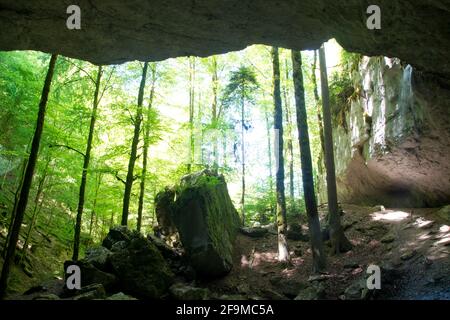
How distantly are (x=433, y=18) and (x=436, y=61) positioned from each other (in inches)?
59.8

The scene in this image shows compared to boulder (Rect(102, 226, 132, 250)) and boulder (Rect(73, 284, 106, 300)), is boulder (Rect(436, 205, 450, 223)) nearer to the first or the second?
boulder (Rect(73, 284, 106, 300))

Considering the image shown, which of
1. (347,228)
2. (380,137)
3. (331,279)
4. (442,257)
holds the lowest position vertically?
(331,279)

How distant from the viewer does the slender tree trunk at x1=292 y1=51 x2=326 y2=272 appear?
33.4 feet

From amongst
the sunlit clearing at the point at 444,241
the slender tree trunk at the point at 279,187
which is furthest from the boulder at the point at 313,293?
the sunlit clearing at the point at 444,241

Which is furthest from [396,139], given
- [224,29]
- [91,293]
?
[91,293]

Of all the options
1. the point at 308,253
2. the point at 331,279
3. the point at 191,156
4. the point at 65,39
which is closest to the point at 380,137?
the point at 308,253

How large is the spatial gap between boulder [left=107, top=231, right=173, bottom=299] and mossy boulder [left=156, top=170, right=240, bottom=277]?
129 cm

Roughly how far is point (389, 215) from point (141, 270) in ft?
31.0

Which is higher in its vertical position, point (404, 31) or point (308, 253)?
point (404, 31)

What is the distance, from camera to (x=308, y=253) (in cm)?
1209

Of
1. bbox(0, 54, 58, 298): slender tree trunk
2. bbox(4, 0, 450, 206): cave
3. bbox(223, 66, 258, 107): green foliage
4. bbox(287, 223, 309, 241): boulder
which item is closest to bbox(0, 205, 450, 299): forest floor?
bbox(287, 223, 309, 241): boulder

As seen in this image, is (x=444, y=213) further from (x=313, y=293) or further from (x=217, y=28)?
(x=217, y=28)

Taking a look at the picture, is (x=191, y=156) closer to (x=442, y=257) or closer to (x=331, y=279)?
(x=331, y=279)

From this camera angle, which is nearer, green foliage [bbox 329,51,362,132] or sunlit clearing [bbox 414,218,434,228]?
sunlit clearing [bbox 414,218,434,228]
